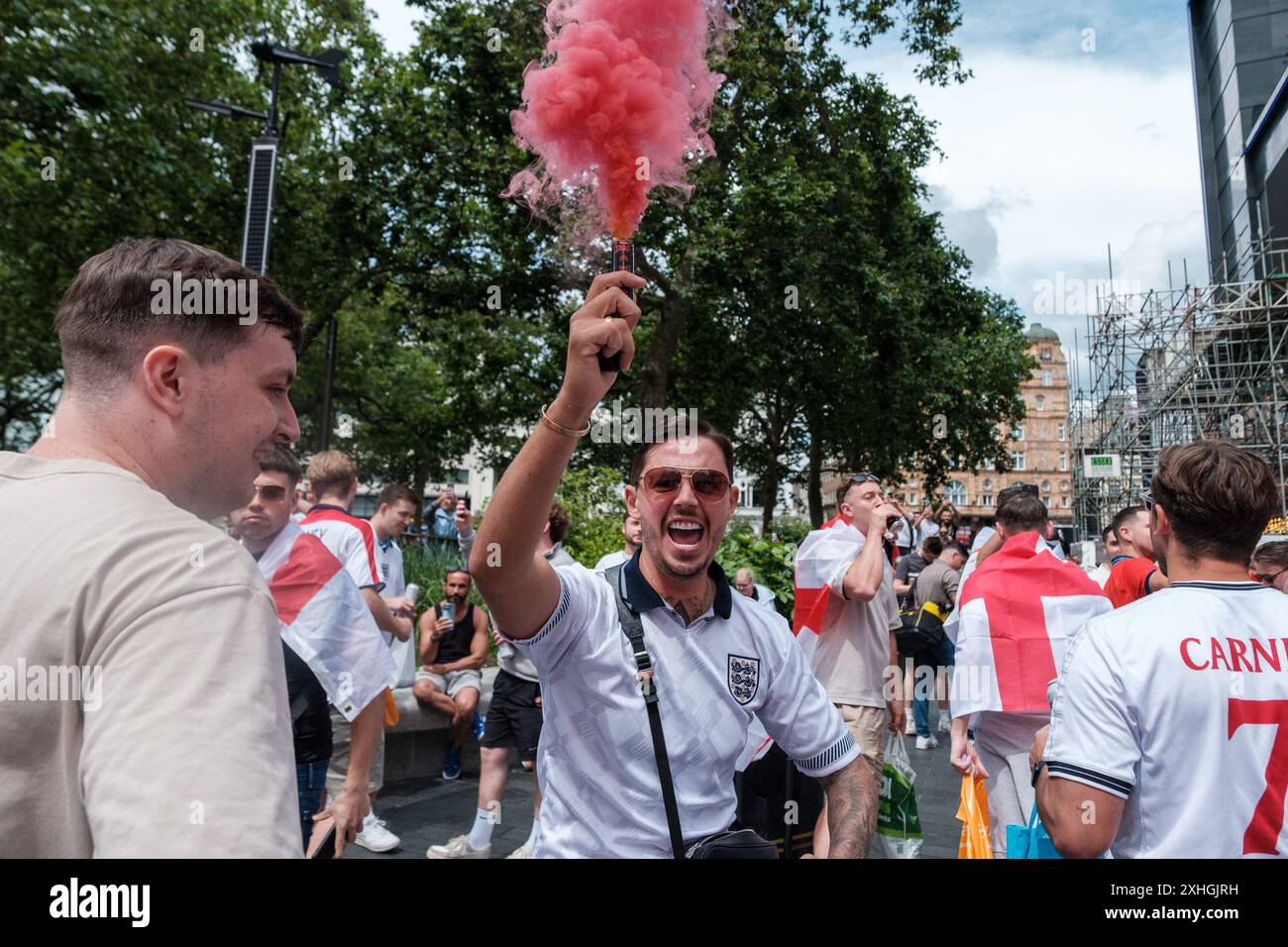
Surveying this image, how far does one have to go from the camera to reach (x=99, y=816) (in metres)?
0.89

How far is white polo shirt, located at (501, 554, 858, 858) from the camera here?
2.10 meters

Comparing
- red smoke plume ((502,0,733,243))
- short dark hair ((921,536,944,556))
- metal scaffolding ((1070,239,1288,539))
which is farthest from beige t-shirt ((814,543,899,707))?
metal scaffolding ((1070,239,1288,539))

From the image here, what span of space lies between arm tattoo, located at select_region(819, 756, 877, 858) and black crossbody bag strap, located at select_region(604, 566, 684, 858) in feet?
1.46

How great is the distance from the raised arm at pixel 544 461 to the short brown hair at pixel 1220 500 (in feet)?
5.20

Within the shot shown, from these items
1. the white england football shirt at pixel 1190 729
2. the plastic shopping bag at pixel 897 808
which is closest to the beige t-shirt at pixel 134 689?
the white england football shirt at pixel 1190 729

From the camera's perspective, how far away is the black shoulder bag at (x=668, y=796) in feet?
6.46

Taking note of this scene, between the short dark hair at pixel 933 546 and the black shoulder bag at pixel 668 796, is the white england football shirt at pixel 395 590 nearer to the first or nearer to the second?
the black shoulder bag at pixel 668 796

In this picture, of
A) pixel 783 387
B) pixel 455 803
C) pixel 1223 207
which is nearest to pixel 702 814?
pixel 455 803

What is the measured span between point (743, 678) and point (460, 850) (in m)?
3.99

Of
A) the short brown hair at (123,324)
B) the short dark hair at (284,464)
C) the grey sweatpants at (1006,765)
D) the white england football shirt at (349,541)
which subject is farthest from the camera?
the white england football shirt at (349,541)

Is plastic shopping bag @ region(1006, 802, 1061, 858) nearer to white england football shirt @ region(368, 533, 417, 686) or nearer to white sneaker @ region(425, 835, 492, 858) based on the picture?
white sneaker @ region(425, 835, 492, 858)

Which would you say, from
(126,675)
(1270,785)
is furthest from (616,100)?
(1270,785)

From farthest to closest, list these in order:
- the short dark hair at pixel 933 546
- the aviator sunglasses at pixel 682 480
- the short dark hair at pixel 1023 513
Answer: the short dark hair at pixel 933 546 → the short dark hair at pixel 1023 513 → the aviator sunglasses at pixel 682 480
